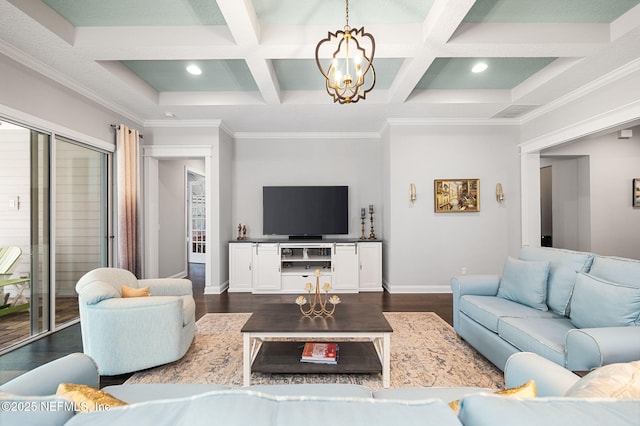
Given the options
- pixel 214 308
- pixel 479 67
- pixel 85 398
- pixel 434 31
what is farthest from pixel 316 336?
pixel 479 67

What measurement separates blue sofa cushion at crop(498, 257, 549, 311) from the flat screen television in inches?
112

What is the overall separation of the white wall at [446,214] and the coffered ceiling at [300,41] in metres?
0.98

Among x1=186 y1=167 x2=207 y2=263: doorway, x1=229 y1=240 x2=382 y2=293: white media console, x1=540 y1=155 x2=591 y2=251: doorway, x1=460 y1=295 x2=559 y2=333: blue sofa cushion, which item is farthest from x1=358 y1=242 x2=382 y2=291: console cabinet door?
x1=186 y1=167 x2=207 y2=263: doorway

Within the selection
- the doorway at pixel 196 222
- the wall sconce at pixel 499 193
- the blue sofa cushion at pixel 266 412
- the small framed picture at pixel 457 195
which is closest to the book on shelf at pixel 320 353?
the blue sofa cushion at pixel 266 412

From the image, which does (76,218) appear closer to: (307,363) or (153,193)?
(153,193)

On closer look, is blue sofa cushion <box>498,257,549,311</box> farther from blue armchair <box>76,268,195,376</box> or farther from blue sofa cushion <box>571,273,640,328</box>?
blue armchair <box>76,268,195,376</box>

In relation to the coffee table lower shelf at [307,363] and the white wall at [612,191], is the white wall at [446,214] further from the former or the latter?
the coffee table lower shelf at [307,363]

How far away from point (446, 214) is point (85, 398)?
16.1 ft

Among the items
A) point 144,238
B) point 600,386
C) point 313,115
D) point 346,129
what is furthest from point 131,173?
point 600,386

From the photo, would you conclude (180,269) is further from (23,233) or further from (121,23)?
(121,23)

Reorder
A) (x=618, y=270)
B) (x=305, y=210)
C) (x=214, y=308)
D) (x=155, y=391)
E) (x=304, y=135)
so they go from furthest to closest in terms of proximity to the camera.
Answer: (x=304, y=135) < (x=305, y=210) < (x=214, y=308) < (x=618, y=270) < (x=155, y=391)

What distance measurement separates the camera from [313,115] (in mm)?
4609

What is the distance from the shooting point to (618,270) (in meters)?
2.11

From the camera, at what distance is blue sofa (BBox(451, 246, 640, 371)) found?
1.67 metres
